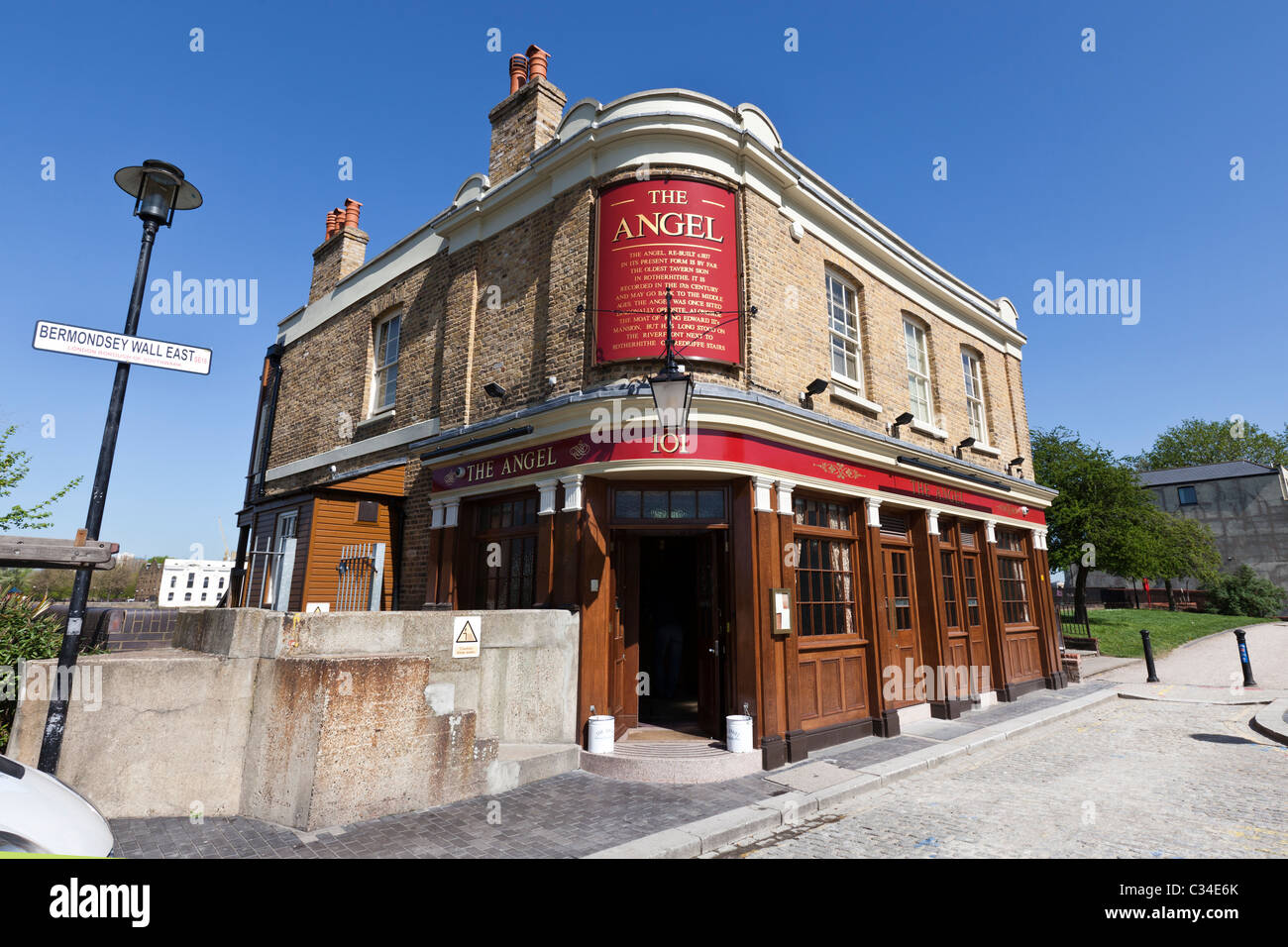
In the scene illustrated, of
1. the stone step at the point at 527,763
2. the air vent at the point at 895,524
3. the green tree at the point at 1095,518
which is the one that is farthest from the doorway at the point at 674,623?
the green tree at the point at 1095,518

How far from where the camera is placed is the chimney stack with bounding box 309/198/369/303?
621 inches

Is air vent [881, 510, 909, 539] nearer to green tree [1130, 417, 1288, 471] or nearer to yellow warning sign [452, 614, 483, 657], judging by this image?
yellow warning sign [452, 614, 483, 657]

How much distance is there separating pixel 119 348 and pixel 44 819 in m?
4.00

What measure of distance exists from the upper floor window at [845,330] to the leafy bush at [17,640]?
11215 millimetres

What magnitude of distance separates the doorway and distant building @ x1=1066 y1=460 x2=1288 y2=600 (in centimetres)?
3892

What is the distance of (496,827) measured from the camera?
5.18m

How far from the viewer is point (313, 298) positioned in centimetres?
1638

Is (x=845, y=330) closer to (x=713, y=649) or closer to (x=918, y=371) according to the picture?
(x=918, y=371)

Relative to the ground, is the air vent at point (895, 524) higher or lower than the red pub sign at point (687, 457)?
lower

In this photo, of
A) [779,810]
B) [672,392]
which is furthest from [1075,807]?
[672,392]

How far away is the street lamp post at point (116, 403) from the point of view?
15.6 ft

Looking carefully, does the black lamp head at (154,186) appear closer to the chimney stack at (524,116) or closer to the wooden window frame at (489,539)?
the wooden window frame at (489,539)

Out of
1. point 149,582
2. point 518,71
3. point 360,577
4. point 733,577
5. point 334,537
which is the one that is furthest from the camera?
point 149,582

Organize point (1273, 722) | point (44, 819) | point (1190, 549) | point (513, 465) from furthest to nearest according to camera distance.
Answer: point (1190, 549) → point (1273, 722) → point (513, 465) → point (44, 819)
